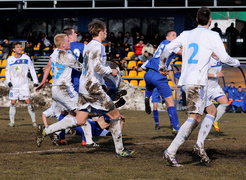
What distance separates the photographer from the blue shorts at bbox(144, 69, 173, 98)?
9570 millimetres

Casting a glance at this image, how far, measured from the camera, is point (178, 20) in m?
30.0

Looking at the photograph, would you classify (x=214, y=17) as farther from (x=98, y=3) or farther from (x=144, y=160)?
(x=144, y=160)

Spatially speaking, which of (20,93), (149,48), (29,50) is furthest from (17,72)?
(29,50)

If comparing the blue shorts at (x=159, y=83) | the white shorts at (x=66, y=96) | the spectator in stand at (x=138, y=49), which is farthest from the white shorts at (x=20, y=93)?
the spectator in stand at (x=138, y=49)

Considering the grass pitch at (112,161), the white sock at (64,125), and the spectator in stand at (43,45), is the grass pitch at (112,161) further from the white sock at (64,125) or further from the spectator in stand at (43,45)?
the spectator in stand at (43,45)

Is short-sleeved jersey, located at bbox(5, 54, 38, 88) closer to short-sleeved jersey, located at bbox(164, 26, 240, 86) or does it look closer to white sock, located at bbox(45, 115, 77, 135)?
white sock, located at bbox(45, 115, 77, 135)

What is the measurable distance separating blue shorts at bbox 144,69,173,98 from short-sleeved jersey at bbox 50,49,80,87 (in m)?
2.32

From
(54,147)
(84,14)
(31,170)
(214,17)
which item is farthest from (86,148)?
(214,17)

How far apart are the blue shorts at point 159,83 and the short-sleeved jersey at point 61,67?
232cm

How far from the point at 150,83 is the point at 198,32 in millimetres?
3805

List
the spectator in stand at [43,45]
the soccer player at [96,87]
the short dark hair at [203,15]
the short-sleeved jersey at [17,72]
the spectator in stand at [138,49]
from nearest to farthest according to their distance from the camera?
the short dark hair at [203,15] < the soccer player at [96,87] < the short-sleeved jersey at [17,72] < the spectator in stand at [138,49] < the spectator in stand at [43,45]

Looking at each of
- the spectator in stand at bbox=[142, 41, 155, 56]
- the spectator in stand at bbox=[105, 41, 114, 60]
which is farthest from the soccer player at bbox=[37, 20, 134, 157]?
the spectator in stand at bbox=[105, 41, 114, 60]

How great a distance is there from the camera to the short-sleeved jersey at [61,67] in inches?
306

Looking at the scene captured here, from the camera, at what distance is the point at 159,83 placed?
9648 mm
